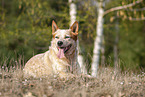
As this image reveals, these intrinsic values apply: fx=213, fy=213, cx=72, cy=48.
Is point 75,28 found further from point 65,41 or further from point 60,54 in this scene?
point 60,54

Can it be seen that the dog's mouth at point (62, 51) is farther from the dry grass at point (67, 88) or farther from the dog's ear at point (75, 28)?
the dry grass at point (67, 88)

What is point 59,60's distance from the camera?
5887 millimetres

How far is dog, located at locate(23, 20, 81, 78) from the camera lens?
5748 mm

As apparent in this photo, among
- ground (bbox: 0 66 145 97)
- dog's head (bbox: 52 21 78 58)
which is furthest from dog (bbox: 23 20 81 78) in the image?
ground (bbox: 0 66 145 97)

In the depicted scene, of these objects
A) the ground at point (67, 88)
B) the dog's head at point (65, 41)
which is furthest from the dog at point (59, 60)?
the ground at point (67, 88)

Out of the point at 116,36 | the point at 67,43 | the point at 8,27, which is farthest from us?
the point at 116,36

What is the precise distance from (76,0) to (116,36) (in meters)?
27.3

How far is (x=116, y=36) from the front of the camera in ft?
126

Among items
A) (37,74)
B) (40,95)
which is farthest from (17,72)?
(40,95)

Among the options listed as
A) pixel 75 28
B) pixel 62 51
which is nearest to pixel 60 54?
pixel 62 51

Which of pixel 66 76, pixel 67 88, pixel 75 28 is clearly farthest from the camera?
pixel 75 28

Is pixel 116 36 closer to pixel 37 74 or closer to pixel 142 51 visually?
pixel 142 51

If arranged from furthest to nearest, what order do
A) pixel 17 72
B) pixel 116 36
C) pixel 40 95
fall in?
pixel 116 36, pixel 17 72, pixel 40 95

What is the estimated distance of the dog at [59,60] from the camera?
18.9 ft
